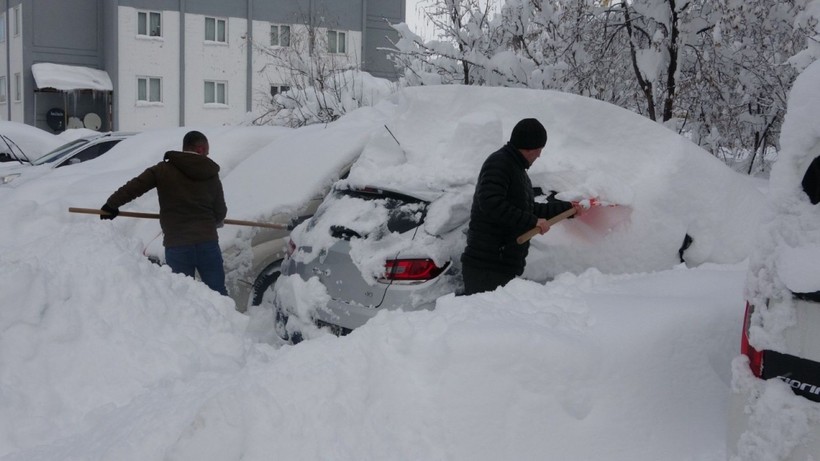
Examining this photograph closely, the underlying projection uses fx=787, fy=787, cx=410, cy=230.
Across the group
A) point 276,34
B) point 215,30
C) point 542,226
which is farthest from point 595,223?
point 276,34

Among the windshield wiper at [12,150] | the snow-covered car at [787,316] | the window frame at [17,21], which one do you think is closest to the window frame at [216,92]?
the window frame at [17,21]

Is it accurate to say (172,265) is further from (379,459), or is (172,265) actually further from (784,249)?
(784,249)

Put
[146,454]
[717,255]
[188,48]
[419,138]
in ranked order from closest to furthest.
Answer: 1. [146,454]
2. [717,255]
3. [419,138]
4. [188,48]

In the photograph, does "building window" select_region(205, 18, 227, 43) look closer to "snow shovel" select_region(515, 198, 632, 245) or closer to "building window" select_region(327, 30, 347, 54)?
"building window" select_region(327, 30, 347, 54)

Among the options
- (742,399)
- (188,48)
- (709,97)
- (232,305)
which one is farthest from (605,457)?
(188,48)

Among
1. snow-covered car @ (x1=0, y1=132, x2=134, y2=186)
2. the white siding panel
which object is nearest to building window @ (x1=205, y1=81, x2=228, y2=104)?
the white siding panel

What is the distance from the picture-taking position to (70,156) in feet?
40.3

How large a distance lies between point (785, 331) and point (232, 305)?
3.72m

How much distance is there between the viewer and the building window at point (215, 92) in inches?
1195

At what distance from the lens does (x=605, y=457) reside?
2.77 metres

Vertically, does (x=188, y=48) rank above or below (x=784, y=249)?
above

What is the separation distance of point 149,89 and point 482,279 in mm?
27482

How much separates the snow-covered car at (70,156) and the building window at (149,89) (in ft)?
55.5

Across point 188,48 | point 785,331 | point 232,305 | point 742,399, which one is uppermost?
point 188,48
